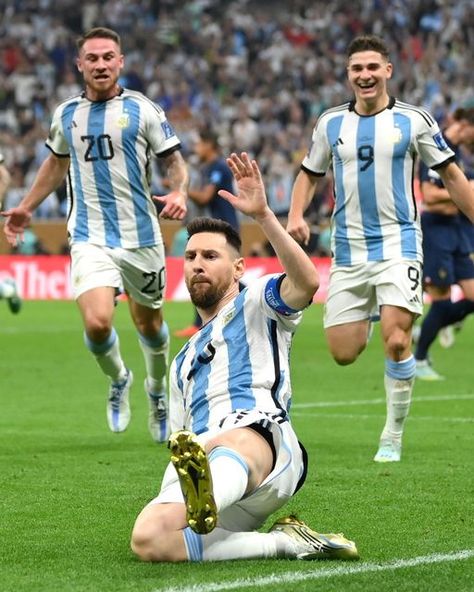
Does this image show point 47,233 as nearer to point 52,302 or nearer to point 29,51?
point 52,302

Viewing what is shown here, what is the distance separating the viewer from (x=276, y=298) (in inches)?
214

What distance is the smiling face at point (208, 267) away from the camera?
5555mm

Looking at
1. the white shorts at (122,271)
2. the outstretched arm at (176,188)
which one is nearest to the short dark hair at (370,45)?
the outstretched arm at (176,188)

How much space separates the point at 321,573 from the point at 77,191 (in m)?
4.38

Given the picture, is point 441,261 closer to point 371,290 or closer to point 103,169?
point 371,290

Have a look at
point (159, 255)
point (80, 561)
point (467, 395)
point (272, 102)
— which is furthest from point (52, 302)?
point (80, 561)

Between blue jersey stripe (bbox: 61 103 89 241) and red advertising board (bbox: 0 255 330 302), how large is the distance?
12.6 metres

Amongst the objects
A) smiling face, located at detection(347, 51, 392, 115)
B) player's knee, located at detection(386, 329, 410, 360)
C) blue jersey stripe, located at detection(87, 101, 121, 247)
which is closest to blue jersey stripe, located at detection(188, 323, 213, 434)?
player's knee, located at detection(386, 329, 410, 360)

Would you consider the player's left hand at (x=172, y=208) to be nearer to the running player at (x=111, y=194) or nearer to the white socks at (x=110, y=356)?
the running player at (x=111, y=194)

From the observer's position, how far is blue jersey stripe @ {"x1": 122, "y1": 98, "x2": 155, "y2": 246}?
868cm

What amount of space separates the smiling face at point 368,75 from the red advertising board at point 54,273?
13224 millimetres

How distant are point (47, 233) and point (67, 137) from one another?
17.4 m

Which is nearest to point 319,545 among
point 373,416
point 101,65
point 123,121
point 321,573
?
point 321,573

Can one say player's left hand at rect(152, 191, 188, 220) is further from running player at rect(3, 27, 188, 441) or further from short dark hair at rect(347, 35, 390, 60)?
short dark hair at rect(347, 35, 390, 60)
